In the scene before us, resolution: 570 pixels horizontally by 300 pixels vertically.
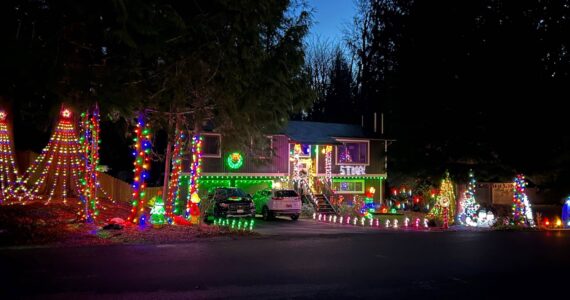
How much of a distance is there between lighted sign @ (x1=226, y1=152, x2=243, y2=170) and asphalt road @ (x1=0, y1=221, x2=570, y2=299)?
58.7 ft

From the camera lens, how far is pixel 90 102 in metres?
15.1

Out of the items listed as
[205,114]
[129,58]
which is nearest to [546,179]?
[205,114]

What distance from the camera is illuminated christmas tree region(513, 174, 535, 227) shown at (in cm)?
2497

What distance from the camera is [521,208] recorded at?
83.1 feet

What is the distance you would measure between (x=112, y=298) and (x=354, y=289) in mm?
4002

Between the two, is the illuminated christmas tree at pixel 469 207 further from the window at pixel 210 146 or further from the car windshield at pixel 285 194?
the window at pixel 210 146

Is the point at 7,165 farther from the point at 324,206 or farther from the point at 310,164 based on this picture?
the point at 310,164

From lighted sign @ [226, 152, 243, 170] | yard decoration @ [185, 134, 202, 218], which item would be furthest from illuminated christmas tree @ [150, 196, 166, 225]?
lighted sign @ [226, 152, 243, 170]

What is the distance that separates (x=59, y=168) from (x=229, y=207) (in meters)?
7.94

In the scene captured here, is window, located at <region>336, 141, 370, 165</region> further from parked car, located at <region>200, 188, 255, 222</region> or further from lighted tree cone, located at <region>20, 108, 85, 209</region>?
lighted tree cone, located at <region>20, 108, 85, 209</region>

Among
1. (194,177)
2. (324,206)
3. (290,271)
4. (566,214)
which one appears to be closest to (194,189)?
(194,177)

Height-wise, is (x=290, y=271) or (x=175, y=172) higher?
(x=175, y=172)

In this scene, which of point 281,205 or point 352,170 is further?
point 352,170

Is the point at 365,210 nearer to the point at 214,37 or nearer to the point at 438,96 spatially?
the point at 438,96
